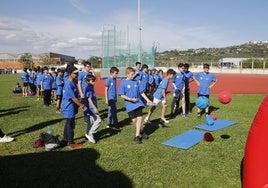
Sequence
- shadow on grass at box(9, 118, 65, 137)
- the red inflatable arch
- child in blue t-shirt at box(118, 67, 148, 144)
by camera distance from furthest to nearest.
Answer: shadow on grass at box(9, 118, 65, 137)
child in blue t-shirt at box(118, 67, 148, 144)
the red inflatable arch

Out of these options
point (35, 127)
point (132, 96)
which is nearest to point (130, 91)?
point (132, 96)

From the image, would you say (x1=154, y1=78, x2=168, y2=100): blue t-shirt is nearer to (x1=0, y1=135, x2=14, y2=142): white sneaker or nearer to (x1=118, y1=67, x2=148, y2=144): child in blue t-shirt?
(x1=118, y1=67, x2=148, y2=144): child in blue t-shirt

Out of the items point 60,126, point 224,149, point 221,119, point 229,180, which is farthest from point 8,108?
point 229,180

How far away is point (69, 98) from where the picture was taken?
766 cm

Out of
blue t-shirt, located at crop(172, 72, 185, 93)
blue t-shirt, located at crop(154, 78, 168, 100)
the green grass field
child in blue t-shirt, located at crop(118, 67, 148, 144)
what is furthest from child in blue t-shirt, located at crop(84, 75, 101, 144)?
blue t-shirt, located at crop(172, 72, 185, 93)

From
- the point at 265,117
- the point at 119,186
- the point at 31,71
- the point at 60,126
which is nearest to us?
the point at 265,117

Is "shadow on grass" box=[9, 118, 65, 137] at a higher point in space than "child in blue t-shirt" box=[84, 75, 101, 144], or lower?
lower

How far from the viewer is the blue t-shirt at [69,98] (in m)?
7.66

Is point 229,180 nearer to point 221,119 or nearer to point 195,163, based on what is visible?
point 195,163

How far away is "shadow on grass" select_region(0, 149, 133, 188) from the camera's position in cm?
577

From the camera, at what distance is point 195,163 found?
6754 mm

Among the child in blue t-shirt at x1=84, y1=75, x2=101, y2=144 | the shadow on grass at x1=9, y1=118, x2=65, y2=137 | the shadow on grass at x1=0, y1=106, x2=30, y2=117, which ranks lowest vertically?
the shadow on grass at x1=0, y1=106, x2=30, y2=117

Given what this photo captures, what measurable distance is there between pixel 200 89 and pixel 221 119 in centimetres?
141

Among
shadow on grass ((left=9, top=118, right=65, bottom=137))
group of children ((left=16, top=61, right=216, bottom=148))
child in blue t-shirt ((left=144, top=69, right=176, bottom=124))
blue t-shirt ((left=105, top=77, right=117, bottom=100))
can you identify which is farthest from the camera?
child in blue t-shirt ((left=144, top=69, right=176, bottom=124))
